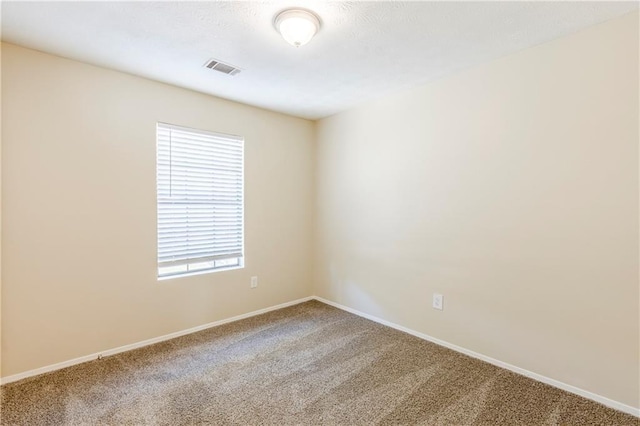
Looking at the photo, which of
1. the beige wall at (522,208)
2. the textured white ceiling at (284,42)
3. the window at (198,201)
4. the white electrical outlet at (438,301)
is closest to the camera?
the textured white ceiling at (284,42)

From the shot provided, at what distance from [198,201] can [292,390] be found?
1941mm

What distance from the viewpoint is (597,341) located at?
1.97m

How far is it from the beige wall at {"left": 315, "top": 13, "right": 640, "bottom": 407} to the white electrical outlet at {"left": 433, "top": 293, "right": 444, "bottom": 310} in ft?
0.18

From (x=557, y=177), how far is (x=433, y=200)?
3.04 feet

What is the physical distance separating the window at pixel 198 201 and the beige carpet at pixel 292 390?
2.59 feet

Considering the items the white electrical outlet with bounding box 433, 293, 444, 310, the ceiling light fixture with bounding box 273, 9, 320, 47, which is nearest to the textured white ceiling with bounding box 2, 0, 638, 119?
the ceiling light fixture with bounding box 273, 9, 320, 47

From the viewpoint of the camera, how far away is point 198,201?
3.10 meters

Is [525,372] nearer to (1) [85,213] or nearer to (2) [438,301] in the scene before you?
(2) [438,301]

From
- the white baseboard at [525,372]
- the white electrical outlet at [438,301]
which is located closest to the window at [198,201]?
the white baseboard at [525,372]

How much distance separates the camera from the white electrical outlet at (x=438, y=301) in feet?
9.10

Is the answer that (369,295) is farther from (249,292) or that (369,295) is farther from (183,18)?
(183,18)

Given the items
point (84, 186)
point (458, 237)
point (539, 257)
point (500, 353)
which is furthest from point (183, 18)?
point (500, 353)

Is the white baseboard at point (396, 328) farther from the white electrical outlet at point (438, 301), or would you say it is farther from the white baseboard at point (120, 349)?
the white electrical outlet at point (438, 301)

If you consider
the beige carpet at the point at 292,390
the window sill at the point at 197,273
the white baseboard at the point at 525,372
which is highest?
the window sill at the point at 197,273
